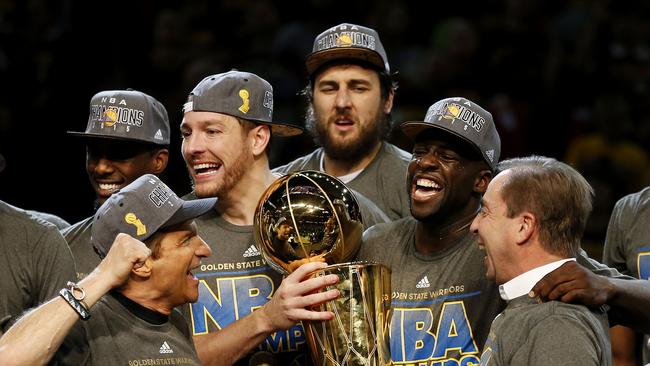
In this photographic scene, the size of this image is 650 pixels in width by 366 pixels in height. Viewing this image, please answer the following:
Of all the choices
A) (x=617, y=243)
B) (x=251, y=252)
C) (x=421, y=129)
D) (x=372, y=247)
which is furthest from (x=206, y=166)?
(x=617, y=243)

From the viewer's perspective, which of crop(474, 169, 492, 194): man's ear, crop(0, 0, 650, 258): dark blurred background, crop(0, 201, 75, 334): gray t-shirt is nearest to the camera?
crop(0, 201, 75, 334): gray t-shirt

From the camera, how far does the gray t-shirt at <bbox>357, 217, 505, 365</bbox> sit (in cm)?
421

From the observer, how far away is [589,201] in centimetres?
370

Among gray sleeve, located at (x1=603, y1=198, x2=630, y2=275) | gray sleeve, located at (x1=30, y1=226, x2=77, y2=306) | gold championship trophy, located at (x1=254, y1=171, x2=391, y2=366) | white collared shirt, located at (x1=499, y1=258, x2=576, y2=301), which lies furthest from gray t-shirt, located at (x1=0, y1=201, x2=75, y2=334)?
gray sleeve, located at (x1=603, y1=198, x2=630, y2=275)

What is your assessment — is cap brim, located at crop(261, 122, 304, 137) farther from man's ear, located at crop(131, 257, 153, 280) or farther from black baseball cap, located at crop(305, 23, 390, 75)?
man's ear, located at crop(131, 257, 153, 280)

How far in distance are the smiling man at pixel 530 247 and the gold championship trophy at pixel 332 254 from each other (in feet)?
1.41

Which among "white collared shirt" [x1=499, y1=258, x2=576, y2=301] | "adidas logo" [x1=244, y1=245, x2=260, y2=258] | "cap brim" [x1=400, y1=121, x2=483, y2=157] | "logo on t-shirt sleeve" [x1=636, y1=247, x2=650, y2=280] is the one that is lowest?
"logo on t-shirt sleeve" [x1=636, y1=247, x2=650, y2=280]

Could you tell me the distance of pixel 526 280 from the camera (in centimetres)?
361

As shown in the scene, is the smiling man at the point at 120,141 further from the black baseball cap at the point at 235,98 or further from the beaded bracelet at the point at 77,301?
the beaded bracelet at the point at 77,301

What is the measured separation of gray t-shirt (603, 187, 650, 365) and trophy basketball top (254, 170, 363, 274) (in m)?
1.24

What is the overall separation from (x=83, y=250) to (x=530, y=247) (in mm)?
1942

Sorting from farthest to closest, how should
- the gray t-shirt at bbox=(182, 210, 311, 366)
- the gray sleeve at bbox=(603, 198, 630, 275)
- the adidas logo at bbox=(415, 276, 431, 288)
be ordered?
the gray sleeve at bbox=(603, 198, 630, 275), the gray t-shirt at bbox=(182, 210, 311, 366), the adidas logo at bbox=(415, 276, 431, 288)

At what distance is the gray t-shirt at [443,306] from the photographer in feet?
13.8

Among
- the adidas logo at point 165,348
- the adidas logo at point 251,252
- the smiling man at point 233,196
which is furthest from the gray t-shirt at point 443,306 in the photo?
the adidas logo at point 165,348
